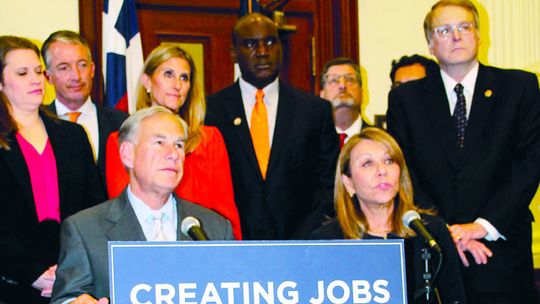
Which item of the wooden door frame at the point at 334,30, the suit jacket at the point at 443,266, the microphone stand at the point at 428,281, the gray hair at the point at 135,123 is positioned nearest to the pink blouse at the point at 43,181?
the gray hair at the point at 135,123

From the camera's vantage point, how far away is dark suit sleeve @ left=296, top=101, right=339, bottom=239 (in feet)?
13.6

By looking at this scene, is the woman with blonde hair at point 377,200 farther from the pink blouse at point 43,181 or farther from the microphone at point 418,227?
the pink blouse at point 43,181

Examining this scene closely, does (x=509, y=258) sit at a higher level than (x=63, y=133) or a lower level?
lower

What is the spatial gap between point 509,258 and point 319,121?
1.13 m

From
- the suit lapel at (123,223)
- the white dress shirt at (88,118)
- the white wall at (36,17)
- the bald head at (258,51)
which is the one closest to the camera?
the suit lapel at (123,223)

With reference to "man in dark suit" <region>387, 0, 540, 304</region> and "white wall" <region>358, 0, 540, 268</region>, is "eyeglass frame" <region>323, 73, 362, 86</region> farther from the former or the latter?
"man in dark suit" <region>387, 0, 540, 304</region>

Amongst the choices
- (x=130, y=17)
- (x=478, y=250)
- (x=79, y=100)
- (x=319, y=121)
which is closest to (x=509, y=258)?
(x=478, y=250)

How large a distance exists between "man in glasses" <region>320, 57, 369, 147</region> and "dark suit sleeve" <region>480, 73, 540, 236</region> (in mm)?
1421

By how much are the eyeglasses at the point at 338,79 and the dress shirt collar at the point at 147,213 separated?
2403 mm

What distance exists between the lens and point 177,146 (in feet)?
10.7

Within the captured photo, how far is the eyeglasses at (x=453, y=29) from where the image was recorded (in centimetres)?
389

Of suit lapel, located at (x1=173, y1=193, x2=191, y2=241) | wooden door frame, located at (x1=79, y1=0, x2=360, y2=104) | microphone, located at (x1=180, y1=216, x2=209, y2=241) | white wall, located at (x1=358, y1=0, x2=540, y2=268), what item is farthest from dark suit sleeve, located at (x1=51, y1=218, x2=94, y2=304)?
white wall, located at (x1=358, y1=0, x2=540, y2=268)

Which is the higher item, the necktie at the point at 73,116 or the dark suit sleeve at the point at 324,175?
the necktie at the point at 73,116

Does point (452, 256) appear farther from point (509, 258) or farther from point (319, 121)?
point (319, 121)
